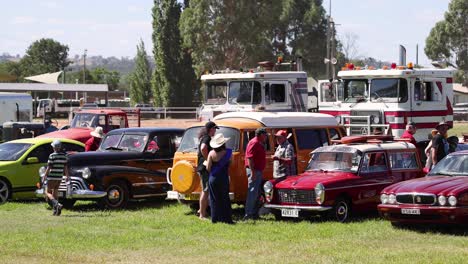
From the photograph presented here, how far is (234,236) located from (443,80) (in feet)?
37.6

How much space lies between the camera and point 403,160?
16422 mm

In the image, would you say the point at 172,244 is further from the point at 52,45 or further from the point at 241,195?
the point at 52,45

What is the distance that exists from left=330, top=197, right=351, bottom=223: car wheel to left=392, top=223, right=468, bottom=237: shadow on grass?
1.01 meters

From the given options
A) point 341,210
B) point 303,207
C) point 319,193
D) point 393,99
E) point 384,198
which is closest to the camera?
point 384,198

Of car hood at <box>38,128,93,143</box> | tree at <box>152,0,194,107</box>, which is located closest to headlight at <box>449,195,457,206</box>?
car hood at <box>38,128,93,143</box>

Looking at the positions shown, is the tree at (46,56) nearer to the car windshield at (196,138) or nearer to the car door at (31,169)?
the car door at (31,169)

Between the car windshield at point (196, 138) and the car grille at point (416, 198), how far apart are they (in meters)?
3.88

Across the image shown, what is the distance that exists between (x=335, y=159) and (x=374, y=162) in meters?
0.73

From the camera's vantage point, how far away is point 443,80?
23047 millimetres

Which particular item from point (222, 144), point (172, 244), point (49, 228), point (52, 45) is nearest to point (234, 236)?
point (172, 244)

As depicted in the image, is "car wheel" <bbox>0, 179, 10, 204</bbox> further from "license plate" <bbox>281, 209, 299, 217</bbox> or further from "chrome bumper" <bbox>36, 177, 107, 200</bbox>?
"license plate" <bbox>281, 209, 299, 217</bbox>

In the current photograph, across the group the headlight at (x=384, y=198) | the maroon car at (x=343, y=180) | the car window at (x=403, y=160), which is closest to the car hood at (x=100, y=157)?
the maroon car at (x=343, y=180)

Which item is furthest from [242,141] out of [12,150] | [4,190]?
[12,150]

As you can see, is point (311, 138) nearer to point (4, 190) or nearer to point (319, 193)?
point (319, 193)
